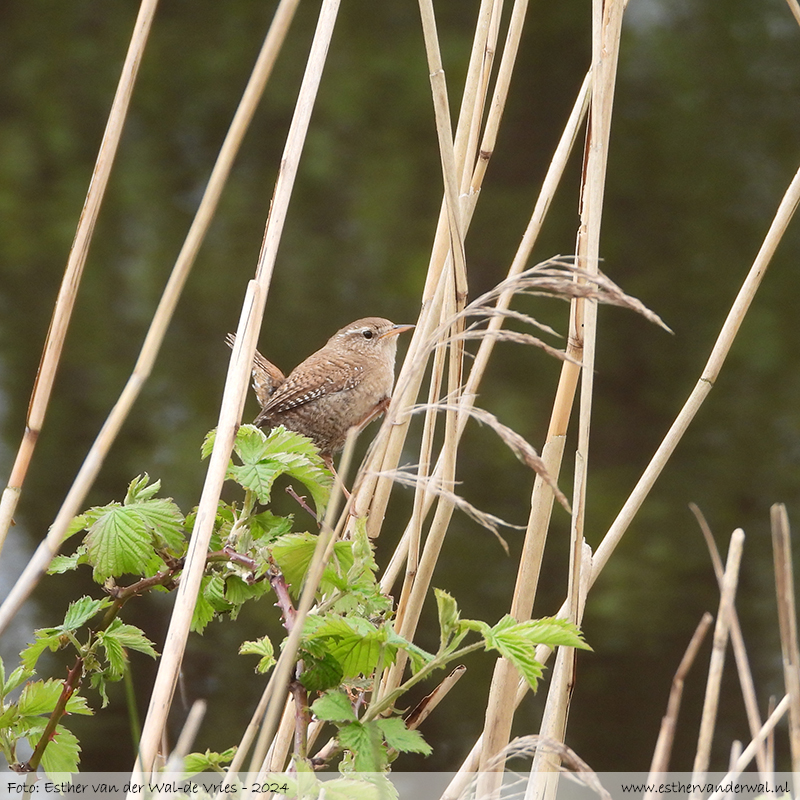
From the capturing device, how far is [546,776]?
1.14 m

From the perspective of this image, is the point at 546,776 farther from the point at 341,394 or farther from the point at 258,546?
the point at 341,394

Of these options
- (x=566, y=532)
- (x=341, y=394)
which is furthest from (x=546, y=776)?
(x=566, y=532)

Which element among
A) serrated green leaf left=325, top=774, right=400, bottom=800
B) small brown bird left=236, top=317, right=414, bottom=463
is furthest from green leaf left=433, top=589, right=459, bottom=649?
small brown bird left=236, top=317, right=414, bottom=463

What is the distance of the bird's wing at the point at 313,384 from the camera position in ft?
7.98

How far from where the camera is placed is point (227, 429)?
1.05 metres

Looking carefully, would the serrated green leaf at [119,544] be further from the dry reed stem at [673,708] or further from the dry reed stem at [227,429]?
the dry reed stem at [673,708]

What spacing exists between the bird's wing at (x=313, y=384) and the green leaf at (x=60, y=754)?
50.9 inches

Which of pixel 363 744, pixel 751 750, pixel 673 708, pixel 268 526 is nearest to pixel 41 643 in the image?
pixel 268 526

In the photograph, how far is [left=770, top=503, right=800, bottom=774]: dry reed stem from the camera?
0.83m

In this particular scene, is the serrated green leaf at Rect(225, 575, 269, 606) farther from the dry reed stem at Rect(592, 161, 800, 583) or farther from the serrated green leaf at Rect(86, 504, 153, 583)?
the dry reed stem at Rect(592, 161, 800, 583)

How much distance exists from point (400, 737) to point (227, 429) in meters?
0.37

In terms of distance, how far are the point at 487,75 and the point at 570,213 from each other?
2.26m

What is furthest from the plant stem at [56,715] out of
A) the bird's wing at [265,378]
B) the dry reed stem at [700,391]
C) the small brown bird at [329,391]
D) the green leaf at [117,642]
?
the bird's wing at [265,378]

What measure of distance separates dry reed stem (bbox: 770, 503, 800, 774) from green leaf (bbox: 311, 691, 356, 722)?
0.42m
